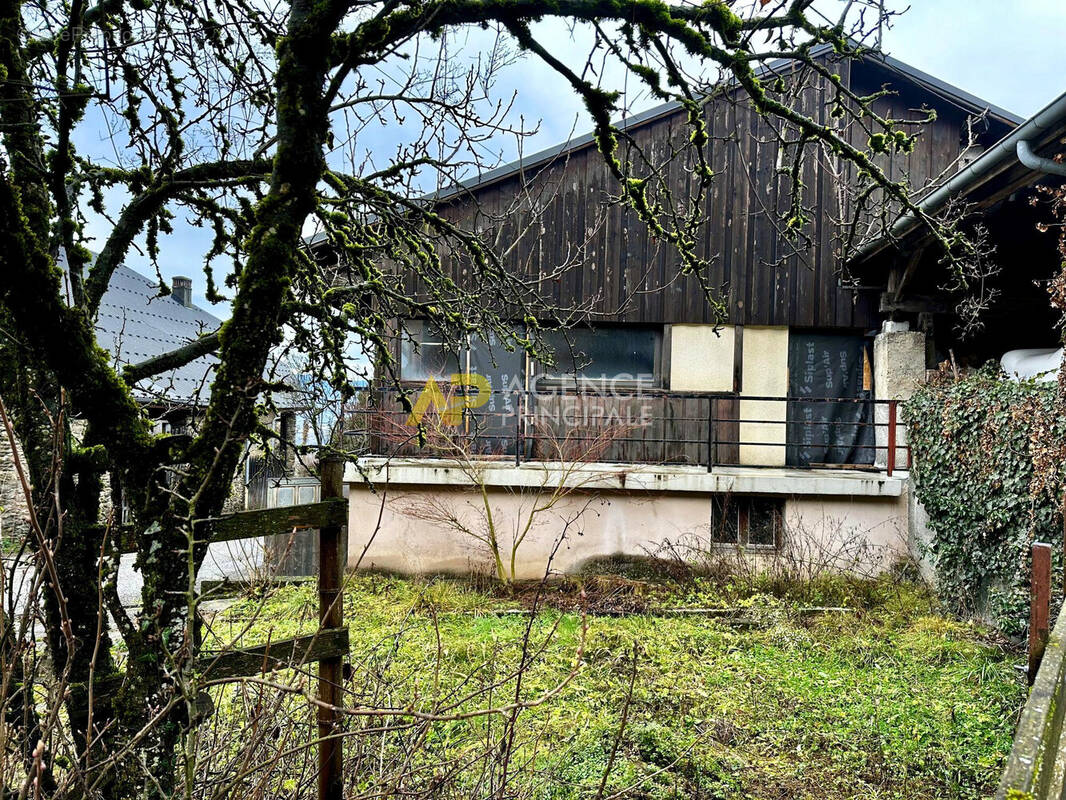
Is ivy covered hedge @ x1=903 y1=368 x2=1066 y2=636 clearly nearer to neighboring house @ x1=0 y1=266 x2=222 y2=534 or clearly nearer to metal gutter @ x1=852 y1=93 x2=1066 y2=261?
metal gutter @ x1=852 y1=93 x2=1066 y2=261

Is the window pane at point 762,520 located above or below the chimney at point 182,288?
below

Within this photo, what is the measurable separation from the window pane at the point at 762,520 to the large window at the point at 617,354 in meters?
2.37

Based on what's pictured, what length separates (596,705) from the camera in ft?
16.8

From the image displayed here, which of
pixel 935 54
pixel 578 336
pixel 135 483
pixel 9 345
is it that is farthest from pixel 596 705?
pixel 578 336

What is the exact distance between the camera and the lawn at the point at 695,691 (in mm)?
3936

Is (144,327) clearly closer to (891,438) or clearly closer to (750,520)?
(750,520)

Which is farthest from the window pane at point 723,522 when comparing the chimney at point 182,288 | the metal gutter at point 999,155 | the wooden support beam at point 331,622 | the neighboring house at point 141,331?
the chimney at point 182,288

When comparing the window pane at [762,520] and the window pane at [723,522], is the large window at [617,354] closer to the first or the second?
the window pane at [723,522]

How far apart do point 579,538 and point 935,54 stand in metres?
6.66

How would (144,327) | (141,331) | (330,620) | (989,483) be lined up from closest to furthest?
(330,620), (989,483), (141,331), (144,327)

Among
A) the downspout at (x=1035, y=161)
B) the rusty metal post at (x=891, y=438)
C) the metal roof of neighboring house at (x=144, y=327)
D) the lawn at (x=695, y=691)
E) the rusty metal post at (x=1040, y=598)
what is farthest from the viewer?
the metal roof of neighboring house at (x=144, y=327)

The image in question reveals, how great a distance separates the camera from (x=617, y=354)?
10039mm

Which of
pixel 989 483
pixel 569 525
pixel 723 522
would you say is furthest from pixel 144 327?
pixel 989 483

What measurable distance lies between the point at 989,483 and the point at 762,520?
302 centimetres
